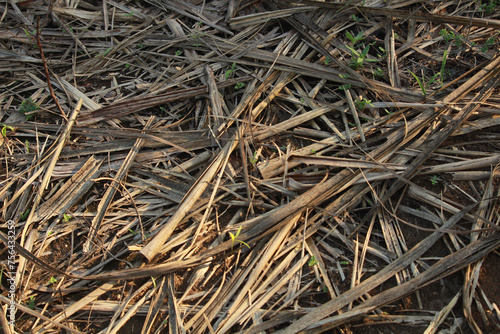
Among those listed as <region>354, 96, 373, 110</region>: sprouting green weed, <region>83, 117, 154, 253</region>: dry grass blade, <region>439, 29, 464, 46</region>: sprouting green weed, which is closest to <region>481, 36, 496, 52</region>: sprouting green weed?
<region>439, 29, 464, 46</region>: sprouting green weed

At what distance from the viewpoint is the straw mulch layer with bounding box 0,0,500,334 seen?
2068mm

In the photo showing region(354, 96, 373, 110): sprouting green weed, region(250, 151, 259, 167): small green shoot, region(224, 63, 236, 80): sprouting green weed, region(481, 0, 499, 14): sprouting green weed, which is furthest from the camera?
region(481, 0, 499, 14): sprouting green weed

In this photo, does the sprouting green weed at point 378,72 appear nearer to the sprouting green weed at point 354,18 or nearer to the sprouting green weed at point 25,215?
the sprouting green weed at point 354,18

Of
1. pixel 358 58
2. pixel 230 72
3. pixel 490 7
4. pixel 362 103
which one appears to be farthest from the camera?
pixel 490 7

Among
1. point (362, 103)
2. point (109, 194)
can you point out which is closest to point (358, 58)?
point (362, 103)

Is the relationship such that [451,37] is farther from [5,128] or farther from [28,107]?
[5,128]

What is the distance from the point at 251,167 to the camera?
8.11 feet

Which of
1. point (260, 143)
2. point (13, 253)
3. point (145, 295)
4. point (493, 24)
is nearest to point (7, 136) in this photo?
point (13, 253)

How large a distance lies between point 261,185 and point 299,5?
5.60 feet

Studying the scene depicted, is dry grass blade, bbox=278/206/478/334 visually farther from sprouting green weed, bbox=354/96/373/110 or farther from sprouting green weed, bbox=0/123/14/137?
sprouting green weed, bbox=0/123/14/137

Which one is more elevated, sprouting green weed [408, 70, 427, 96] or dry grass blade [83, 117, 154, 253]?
sprouting green weed [408, 70, 427, 96]

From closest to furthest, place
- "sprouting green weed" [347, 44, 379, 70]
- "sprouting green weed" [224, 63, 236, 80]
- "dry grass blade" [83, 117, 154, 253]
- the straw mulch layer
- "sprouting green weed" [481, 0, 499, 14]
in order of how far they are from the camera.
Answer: the straw mulch layer, "dry grass blade" [83, 117, 154, 253], "sprouting green weed" [347, 44, 379, 70], "sprouting green weed" [224, 63, 236, 80], "sprouting green weed" [481, 0, 499, 14]

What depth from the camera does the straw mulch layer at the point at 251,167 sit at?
2.07 meters

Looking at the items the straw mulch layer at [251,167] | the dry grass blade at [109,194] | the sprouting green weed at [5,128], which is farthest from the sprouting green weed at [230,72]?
the sprouting green weed at [5,128]
